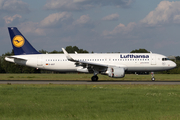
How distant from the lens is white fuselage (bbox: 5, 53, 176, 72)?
1308 inches

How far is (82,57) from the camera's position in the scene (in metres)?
34.5

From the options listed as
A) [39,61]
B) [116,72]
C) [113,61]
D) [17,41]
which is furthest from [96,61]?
[17,41]

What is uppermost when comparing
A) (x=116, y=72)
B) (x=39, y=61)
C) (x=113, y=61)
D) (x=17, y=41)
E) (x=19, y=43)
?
(x=17, y=41)

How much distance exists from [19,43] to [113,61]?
14.2 metres

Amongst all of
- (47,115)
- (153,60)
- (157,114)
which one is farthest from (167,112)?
(153,60)

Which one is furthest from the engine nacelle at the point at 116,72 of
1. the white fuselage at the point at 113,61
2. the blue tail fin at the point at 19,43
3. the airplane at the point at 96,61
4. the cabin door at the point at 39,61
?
the blue tail fin at the point at 19,43

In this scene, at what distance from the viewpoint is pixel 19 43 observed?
36312mm

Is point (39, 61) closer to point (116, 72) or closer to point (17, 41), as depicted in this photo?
point (17, 41)

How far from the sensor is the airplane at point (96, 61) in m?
32.1

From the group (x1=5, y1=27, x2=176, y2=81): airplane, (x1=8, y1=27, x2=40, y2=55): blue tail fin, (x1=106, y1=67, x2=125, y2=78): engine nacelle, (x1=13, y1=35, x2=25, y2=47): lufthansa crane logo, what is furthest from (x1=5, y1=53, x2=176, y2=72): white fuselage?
(x1=106, y1=67, x2=125, y2=78): engine nacelle

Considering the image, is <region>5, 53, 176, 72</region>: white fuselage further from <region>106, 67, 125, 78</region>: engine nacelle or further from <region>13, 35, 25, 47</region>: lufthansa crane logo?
<region>106, 67, 125, 78</region>: engine nacelle

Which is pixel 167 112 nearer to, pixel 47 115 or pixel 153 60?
pixel 47 115

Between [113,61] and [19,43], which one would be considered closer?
[113,61]

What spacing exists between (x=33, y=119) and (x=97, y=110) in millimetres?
3178
